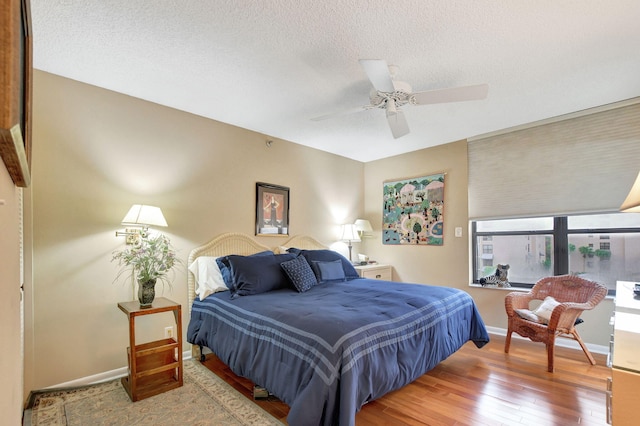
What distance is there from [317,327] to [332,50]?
1.92 meters

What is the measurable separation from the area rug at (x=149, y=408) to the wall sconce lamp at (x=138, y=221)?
4.09 ft

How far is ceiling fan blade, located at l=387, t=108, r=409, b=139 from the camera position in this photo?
2612 mm

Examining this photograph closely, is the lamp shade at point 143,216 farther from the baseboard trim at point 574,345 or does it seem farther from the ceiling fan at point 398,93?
the baseboard trim at point 574,345

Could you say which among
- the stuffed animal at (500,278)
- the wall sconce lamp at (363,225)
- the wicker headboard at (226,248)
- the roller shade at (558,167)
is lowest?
the stuffed animal at (500,278)

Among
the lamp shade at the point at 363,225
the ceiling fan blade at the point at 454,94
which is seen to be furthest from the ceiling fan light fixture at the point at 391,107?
the lamp shade at the point at 363,225

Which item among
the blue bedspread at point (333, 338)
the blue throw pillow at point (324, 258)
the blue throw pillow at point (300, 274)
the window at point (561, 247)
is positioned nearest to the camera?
the blue bedspread at point (333, 338)

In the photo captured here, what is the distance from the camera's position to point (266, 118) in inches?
141

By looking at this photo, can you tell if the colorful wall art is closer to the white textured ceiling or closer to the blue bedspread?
the white textured ceiling

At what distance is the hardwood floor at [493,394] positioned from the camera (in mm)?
2150

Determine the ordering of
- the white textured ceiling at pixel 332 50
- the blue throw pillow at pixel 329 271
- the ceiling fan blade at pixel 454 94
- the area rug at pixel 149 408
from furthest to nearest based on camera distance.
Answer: the blue throw pillow at pixel 329 271 → the ceiling fan blade at pixel 454 94 → the area rug at pixel 149 408 → the white textured ceiling at pixel 332 50

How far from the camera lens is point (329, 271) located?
3.67 m

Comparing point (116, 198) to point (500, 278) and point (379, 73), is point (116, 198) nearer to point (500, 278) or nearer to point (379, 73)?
point (379, 73)

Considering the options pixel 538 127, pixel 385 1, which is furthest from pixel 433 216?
pixel 385 1

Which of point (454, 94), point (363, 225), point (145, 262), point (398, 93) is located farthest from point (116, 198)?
point (363, 225)
